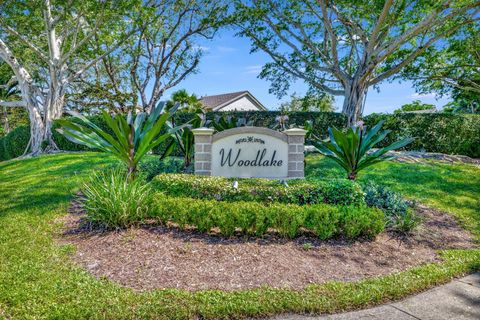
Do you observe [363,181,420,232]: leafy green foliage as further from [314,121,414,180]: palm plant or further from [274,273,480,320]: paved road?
[274,273,480,320]: paved road

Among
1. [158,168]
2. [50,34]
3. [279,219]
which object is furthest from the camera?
[50,34]

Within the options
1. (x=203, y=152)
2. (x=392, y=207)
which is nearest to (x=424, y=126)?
(x=392, y=207)

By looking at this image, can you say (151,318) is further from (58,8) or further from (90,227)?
(58,8)

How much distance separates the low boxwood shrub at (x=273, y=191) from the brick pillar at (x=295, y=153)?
1050mm

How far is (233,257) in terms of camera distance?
3.53m

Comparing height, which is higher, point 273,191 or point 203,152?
point 203,152

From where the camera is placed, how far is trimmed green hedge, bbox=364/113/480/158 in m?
12.4

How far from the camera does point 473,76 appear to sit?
59.3 feet

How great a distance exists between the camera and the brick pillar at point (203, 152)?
589 cm

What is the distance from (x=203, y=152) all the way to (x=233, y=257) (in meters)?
2.76

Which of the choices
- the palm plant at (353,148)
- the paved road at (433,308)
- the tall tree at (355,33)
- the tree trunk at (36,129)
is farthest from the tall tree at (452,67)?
the tree trunk at (36,129)

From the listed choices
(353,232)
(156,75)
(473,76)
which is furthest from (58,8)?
(473,76)

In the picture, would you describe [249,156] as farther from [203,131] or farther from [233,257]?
[233,257]

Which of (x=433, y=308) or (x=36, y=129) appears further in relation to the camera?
(x=36, y=129)
